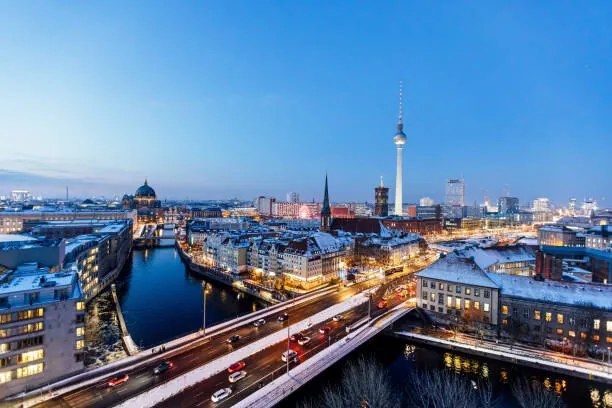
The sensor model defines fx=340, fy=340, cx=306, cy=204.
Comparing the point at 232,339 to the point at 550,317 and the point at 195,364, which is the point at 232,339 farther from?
the point at 550,317

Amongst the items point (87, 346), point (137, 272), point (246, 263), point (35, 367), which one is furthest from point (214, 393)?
point (137, 272)

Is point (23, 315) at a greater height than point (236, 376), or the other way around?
point (23, 315)

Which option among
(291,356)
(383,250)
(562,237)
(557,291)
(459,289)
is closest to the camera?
(291,356)

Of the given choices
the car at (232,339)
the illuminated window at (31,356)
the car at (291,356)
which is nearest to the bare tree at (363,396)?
the car at (291,356)

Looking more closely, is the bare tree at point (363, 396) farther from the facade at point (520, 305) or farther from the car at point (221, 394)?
the facade at point (520, 305)

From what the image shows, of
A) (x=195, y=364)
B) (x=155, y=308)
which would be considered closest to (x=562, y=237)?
(x=195, y=364)

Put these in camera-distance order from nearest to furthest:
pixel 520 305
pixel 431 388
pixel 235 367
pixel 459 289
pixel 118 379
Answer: pixel 431 388, pixel 118 379, pixel 235 367, pixel 520 305, pixel 459 289

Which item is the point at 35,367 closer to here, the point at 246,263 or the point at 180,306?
the point at 180,306
